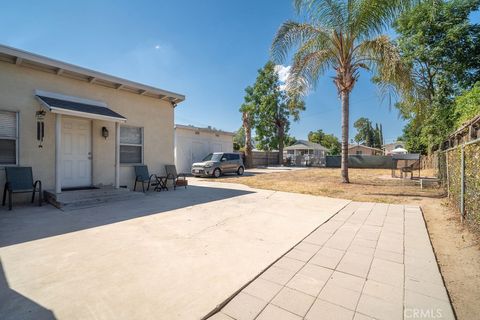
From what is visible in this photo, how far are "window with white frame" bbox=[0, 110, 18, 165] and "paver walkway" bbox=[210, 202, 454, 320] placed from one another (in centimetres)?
708

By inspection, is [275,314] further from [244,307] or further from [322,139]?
[322,139]

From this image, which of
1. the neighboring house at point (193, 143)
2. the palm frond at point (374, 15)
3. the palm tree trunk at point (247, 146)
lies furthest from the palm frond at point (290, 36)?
the palm tree trunk at point (247, 146)

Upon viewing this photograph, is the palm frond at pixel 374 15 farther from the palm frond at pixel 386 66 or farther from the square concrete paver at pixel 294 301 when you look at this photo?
the square concrete paver at pixel 294 301

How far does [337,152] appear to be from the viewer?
46.0m

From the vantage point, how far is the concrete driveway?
7.00 feet

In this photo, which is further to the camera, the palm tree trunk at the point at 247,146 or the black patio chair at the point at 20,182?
the palm tree trunk at the point at 247,146

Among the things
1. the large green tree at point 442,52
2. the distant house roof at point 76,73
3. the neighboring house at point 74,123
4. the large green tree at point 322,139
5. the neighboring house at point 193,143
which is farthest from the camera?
the large green tree at point 322,139

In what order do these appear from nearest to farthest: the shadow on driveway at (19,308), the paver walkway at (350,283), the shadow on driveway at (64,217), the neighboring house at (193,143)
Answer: the shadow on driveway at (19,308)
the paver walkway at (350,283)
the shadow on driveway at (64,217)
the neighboring house at (193,143)

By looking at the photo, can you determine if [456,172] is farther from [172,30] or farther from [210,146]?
[210,146]

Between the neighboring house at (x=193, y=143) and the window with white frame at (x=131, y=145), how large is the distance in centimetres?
739

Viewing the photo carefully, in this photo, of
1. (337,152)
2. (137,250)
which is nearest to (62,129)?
(137,250)

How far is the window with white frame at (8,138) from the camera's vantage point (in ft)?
19.2

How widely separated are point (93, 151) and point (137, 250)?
5.54 m

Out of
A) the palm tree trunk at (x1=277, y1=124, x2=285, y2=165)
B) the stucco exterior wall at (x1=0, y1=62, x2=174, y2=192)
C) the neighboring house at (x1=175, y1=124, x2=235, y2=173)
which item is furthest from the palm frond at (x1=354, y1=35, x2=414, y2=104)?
the palm tree trunk at (x1=277, y1=124, x2=285, y2=165)
